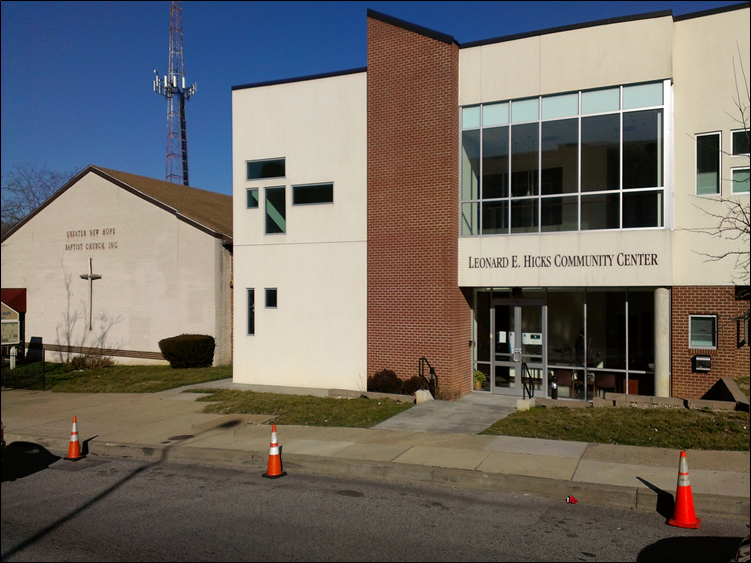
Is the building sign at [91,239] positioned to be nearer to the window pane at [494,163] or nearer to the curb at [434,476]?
the curb at [434,476]

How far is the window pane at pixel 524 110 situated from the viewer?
1620cm

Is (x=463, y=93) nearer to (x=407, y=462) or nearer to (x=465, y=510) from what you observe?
(x=407, y=462)

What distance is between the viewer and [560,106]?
1591 cm

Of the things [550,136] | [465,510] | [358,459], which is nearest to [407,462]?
[358,459]

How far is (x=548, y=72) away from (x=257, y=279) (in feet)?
33.3

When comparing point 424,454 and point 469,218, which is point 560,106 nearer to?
point 469,218

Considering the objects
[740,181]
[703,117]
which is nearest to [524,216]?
[703,117]

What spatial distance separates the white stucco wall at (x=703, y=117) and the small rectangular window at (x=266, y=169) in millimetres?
10821

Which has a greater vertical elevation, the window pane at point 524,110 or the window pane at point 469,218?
the window pane at point 524,110

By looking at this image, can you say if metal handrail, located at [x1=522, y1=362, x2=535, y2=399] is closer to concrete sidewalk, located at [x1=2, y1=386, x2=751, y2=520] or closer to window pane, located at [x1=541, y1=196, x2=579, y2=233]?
concrete sidewalk, located at [x1=2, y1=386, x2=751, y2=520]

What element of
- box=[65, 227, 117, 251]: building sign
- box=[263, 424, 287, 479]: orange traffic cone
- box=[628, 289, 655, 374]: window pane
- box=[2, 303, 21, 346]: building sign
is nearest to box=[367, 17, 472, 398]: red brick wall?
box=[628, 289, 655, 374]: window pane

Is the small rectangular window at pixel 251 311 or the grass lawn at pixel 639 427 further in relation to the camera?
the small rectangular window at pixel 251 311

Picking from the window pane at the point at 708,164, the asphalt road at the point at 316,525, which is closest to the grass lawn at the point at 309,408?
the asphalt road at the point at 316,525

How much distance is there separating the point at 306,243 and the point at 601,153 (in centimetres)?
844
